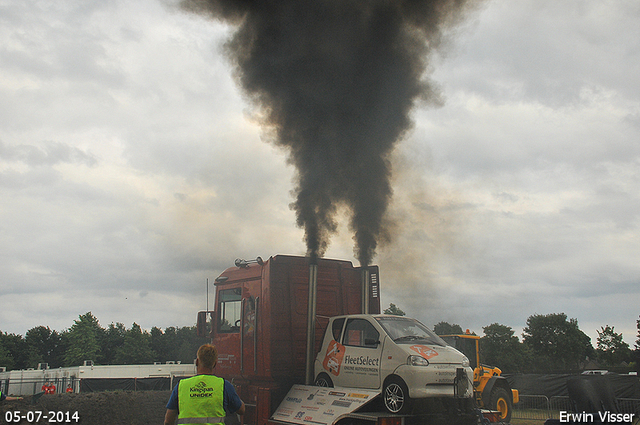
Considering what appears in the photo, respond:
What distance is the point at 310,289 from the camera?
1060 centimetres

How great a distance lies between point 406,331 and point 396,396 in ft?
3.83

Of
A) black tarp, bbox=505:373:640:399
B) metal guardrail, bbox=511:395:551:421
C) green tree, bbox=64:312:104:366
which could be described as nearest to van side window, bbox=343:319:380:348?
metal guardrail, bbox=511:395:551:421

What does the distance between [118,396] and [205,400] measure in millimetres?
11296

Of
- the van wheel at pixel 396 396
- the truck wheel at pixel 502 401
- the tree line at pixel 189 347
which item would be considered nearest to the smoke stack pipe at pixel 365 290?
the van wheel at pixel 396 396

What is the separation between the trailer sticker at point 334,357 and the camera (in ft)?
31.6

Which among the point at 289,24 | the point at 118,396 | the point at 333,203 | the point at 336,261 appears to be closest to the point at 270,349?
the point at 336,261

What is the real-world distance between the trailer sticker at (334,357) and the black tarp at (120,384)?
21038 millimetres

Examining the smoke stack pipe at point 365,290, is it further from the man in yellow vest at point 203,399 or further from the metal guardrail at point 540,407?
the metal guardrail at point 540,407

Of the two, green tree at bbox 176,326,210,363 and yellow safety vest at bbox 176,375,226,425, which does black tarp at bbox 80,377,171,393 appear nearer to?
yellow safety vest at bbox 176,375,226,425

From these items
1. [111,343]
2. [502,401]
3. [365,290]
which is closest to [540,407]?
[502,401]

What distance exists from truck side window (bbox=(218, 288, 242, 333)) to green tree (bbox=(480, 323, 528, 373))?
174 feet

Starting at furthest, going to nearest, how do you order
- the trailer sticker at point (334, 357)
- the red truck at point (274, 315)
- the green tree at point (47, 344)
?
the green tree at point (47, 344), the red truck at point (274, 315), the trailer sticker at point (334, 357)

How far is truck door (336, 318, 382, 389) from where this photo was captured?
8852 mm

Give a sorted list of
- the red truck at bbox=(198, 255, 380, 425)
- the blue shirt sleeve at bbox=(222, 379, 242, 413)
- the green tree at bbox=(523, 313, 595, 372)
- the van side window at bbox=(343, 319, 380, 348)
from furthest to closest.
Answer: the green tree at bbox=(523, 313, 595, 372)
the red truck at bbox=(198, 255, 380, 425)
the van side window at bbox=(343, 319, 380, 348)
the blue shirt sleeve at bbox=(222, 379, 242, 413)
